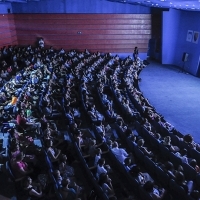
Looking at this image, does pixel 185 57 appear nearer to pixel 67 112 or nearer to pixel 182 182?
pixel 67 112

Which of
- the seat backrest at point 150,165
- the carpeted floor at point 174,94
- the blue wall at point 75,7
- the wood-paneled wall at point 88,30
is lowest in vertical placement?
the carpeted floor at point 174,94

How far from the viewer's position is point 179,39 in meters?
15.6

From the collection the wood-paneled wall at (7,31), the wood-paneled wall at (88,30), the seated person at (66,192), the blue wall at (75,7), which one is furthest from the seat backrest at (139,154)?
the blue wall at (75,7)

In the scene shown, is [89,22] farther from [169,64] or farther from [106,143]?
[106,143]

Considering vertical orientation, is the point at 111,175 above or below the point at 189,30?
below

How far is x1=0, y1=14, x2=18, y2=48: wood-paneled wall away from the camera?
13698 millimetres

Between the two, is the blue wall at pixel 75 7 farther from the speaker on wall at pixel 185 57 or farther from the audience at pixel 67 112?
the speaker on wall at pixel 185 57

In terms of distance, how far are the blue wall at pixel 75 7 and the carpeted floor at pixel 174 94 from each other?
3823 millimetres

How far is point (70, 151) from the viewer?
5664mm

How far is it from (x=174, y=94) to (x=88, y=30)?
25.1ft

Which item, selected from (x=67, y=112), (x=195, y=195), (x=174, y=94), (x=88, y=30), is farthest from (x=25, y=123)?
(x=88, y=30)

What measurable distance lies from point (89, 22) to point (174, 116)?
9.47 m

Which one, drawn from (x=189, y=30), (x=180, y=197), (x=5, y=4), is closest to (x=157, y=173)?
(x=180, y=197)

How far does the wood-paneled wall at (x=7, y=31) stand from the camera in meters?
13.7
